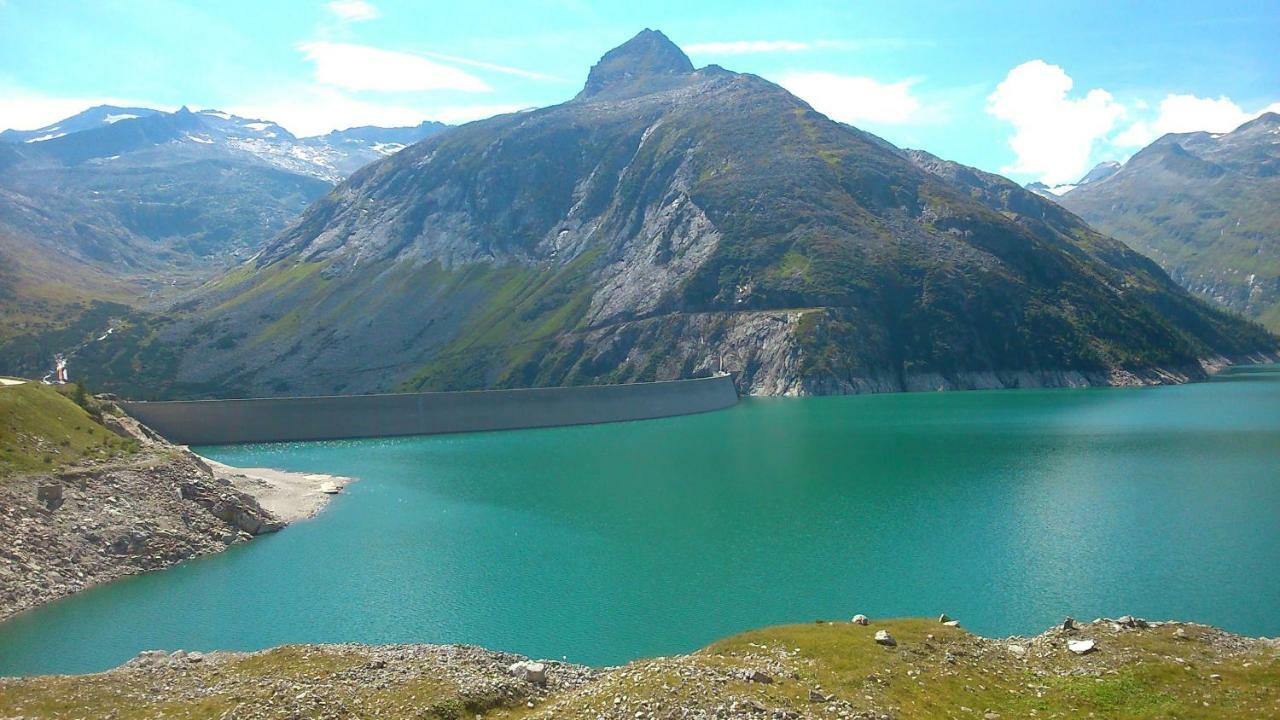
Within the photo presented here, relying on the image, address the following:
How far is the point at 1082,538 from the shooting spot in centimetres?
4334

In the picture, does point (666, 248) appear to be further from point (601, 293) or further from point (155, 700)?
point (155, 700)

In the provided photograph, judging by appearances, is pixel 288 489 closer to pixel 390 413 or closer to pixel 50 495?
pixel 50 495

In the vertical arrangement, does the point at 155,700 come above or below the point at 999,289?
below

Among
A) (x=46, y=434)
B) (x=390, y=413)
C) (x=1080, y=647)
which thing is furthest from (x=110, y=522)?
(x=390, y=413)

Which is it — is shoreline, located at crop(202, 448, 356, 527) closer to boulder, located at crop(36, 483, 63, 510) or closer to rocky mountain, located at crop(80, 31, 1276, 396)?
boulder, located at crop(36, 483, 63, 510)

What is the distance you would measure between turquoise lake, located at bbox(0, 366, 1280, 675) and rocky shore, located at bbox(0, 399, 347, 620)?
4.72ft

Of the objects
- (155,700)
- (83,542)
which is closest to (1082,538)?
(155,700)

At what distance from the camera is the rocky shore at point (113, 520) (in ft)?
126

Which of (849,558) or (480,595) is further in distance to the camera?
(849,558)

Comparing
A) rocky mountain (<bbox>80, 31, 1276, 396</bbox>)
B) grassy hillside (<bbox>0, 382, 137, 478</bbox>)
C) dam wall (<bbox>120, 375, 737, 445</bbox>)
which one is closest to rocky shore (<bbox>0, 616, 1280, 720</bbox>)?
grassy hillside (<bbox>0, 382, 137, 478</bbox>)

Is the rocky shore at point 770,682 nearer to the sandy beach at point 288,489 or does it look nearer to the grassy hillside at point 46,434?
the grassy hillside at point 46,434

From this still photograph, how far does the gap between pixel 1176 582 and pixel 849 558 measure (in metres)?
13.1

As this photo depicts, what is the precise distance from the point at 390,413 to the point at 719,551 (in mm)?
69452

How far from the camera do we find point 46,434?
47219 mm
